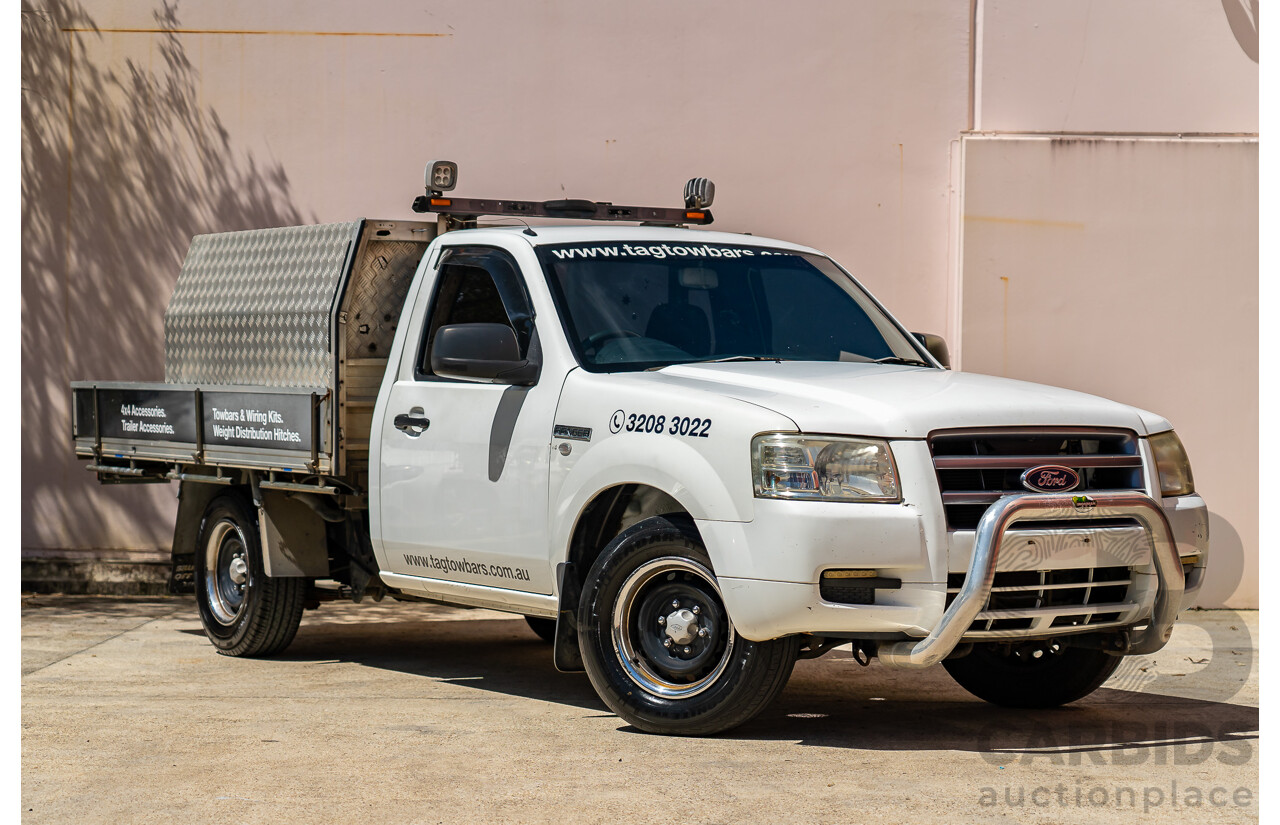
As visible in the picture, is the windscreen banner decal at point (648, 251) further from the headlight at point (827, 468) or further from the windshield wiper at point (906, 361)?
the headlight at point (827, 468)

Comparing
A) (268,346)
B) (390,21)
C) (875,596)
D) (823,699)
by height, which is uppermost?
(390,21)

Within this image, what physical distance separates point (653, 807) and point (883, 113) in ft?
24.9

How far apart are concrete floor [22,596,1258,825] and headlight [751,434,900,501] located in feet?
3.38

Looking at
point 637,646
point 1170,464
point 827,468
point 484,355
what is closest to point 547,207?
point 484,355

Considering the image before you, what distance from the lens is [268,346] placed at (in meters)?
8.74

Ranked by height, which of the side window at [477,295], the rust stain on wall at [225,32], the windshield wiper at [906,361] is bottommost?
the windshield wiper at [906,361]

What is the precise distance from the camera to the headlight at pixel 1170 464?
6.51 metres

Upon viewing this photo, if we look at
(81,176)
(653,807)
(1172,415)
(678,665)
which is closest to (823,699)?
(678,665)

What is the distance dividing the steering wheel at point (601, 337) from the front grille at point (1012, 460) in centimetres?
171

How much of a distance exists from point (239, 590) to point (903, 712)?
410 cm

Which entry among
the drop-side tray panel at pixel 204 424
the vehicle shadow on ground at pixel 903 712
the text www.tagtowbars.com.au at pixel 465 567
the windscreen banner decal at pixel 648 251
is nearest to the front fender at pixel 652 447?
the text www.tagtowbars.com.au at pixel 465 567

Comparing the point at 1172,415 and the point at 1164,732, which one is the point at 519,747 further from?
the point at 1172,415

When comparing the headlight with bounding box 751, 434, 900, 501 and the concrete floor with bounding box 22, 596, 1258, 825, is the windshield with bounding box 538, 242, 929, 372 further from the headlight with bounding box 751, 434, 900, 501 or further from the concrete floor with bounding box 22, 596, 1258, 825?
the concrete floor with bounding box 22, 596, 1258, 825

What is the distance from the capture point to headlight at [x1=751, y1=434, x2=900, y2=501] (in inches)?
232
